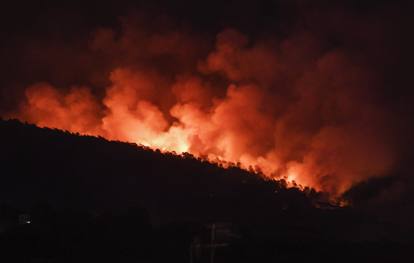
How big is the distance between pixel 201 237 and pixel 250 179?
16230 mm

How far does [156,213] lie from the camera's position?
128ft

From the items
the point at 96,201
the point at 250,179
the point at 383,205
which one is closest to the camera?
the point at 96,201

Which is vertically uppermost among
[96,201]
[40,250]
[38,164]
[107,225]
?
[38,164]

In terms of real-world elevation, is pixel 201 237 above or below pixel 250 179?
below

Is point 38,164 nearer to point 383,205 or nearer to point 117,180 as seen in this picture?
point 117,180

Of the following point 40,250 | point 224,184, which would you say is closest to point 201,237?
point 40,250

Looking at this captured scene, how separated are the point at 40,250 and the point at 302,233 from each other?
12.5 m

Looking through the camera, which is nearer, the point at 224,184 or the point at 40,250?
the point at 40,250

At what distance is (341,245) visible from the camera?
33406 mm

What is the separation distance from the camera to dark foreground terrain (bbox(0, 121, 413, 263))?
2775 centimetres

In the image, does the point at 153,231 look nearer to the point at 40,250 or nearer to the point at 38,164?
the point at 40,250

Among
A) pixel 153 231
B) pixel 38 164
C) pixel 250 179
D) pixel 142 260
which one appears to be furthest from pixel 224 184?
pixel 142 260

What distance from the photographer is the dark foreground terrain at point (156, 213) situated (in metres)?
27.8

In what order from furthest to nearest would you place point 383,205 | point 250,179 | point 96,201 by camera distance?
1. point 383,205
2. point 250,179
3. point 96,201
